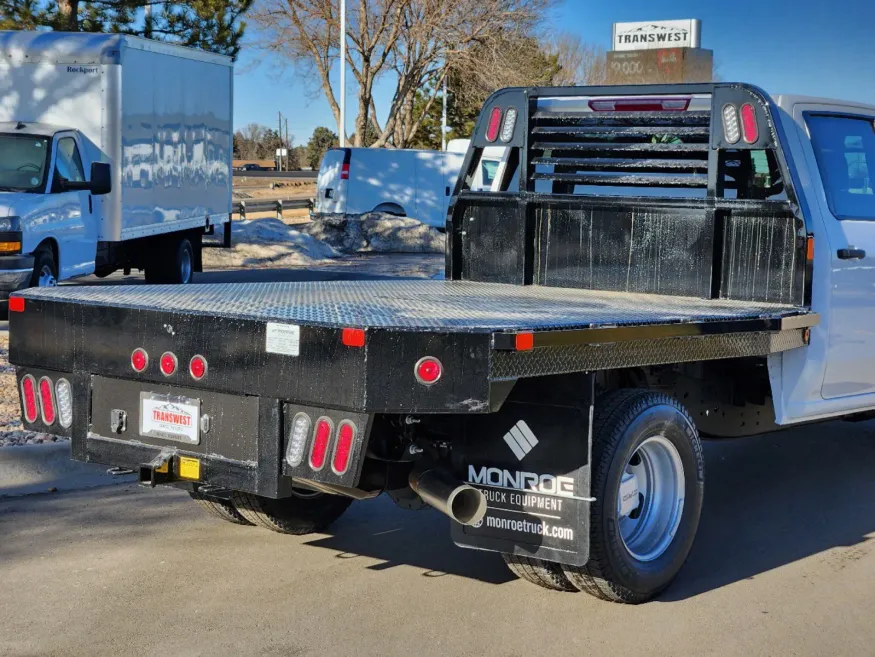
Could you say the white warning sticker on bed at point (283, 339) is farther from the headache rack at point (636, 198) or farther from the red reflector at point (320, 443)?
the headache rack at point (636, 198)

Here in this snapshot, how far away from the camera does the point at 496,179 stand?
710 centimetres

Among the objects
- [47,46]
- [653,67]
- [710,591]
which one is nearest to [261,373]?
[710,591]

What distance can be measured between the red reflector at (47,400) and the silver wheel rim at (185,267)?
12.7m

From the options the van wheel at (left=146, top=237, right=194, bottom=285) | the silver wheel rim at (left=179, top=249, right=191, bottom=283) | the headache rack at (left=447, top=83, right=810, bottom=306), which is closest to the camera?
the headache rack at (left=447, top=83, right=810, bottom=306)

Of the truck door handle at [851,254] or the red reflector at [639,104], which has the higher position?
the red reflector at [639,104]

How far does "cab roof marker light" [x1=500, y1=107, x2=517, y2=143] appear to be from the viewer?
6.79 meters

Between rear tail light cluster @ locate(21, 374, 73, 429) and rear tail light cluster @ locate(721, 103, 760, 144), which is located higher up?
rear tail light cluster @ locate(721, 103, 760, 144)

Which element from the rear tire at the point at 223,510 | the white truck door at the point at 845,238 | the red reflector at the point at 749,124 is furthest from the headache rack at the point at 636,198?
the rear tire at the point at 223,510

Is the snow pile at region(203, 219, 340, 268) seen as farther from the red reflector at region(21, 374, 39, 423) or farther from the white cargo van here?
the red reflector at region(21, 374, 39, 423)

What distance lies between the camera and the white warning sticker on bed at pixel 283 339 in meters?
4.22

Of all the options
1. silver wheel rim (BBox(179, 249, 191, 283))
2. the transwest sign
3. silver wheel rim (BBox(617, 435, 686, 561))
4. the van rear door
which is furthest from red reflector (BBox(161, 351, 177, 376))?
the transwest sign

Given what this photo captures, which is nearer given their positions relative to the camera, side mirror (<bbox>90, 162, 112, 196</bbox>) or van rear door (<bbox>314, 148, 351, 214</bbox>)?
side mirror (<bbox>90, 162, 112, 196</bbox>)

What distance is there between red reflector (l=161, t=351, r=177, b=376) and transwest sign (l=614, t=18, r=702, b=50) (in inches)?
2715

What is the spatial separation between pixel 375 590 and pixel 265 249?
59.2 ft
